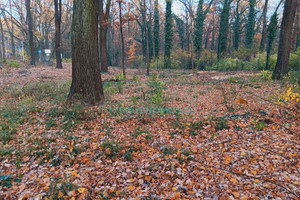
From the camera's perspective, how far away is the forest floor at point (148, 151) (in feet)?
8.54

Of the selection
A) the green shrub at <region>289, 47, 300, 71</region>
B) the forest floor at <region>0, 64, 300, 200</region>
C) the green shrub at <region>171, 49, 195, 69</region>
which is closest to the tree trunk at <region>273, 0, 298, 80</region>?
the green shrub at <region>289, 47, 300, 71</region>

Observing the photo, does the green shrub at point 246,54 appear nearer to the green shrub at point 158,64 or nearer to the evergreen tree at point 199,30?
the evergreen tree at point 199,30

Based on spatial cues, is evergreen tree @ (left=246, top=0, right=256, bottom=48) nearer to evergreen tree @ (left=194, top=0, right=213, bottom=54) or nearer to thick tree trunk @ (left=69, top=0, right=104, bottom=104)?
evergreen tree @ (left=194, top=0, right=213, bottom=54)

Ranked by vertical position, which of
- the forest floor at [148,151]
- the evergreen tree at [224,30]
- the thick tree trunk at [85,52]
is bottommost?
the forest floor at [148,151]

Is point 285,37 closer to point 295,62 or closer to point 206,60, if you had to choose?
point 295,62

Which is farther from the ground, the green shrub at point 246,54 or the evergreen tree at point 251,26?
the evergreen tree at point 251,26

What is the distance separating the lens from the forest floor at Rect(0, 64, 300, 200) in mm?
2604

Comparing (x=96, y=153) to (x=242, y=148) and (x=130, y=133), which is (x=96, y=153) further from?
(x=242, y=148)

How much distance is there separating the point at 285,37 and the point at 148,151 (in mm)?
9272

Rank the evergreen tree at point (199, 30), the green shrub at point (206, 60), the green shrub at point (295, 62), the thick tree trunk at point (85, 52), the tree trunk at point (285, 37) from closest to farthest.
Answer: the thick tree trunk at point (85, 52), the tree trunk at point (285, 37), the green shrub at point (295, 62), the green shrub at point (206, 60), the evergreen tree at point (199, 30)

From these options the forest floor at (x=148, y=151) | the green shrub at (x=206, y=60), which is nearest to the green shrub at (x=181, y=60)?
the green shrub at (x=206, y=60)

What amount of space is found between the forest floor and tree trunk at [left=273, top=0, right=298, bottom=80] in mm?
4824

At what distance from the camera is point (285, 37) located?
9.03 meters

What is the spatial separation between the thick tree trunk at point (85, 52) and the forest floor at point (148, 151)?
1.82 ft
